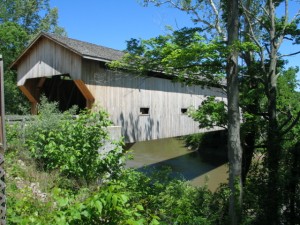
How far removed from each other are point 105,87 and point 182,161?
44.5 ft

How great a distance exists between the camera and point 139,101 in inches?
543

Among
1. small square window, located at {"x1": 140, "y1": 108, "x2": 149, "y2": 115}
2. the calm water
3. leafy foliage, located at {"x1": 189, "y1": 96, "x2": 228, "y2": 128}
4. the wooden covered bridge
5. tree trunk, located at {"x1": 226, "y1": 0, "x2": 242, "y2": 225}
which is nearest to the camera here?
tree trunk, located at {"x1": 226, "y1": 0, "x2": 242, "y2": 225}

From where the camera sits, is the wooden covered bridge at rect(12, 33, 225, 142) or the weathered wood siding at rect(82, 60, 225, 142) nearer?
the wooden covered bridge at rect(12, 33, 225, 142)

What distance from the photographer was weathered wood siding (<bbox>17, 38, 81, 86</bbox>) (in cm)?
1219

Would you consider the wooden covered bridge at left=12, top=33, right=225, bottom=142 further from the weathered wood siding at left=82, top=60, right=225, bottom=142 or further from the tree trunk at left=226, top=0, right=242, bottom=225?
the tree trunk at left=226, top=0, right=242, bottom=225

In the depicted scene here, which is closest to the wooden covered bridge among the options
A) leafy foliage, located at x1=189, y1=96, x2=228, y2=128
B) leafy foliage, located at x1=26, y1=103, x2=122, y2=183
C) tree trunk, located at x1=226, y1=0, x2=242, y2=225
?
leafy foliage, located at x1=189, y1=96, x2=228, y2=128

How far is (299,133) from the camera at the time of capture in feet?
34.6

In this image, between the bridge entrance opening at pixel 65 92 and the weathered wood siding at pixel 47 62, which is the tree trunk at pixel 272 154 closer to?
the weathered wood siding at pixel 47 62

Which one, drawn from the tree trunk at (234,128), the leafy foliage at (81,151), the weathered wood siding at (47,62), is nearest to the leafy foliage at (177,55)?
the tree trunk at (234,128)

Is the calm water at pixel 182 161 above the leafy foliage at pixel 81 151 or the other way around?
the other way around

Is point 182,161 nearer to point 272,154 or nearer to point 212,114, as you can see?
point 212,114

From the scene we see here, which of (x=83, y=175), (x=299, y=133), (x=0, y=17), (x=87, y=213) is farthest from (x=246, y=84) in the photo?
(x=0, y=17)

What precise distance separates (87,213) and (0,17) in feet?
90.7

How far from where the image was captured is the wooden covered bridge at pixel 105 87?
39.6ft
